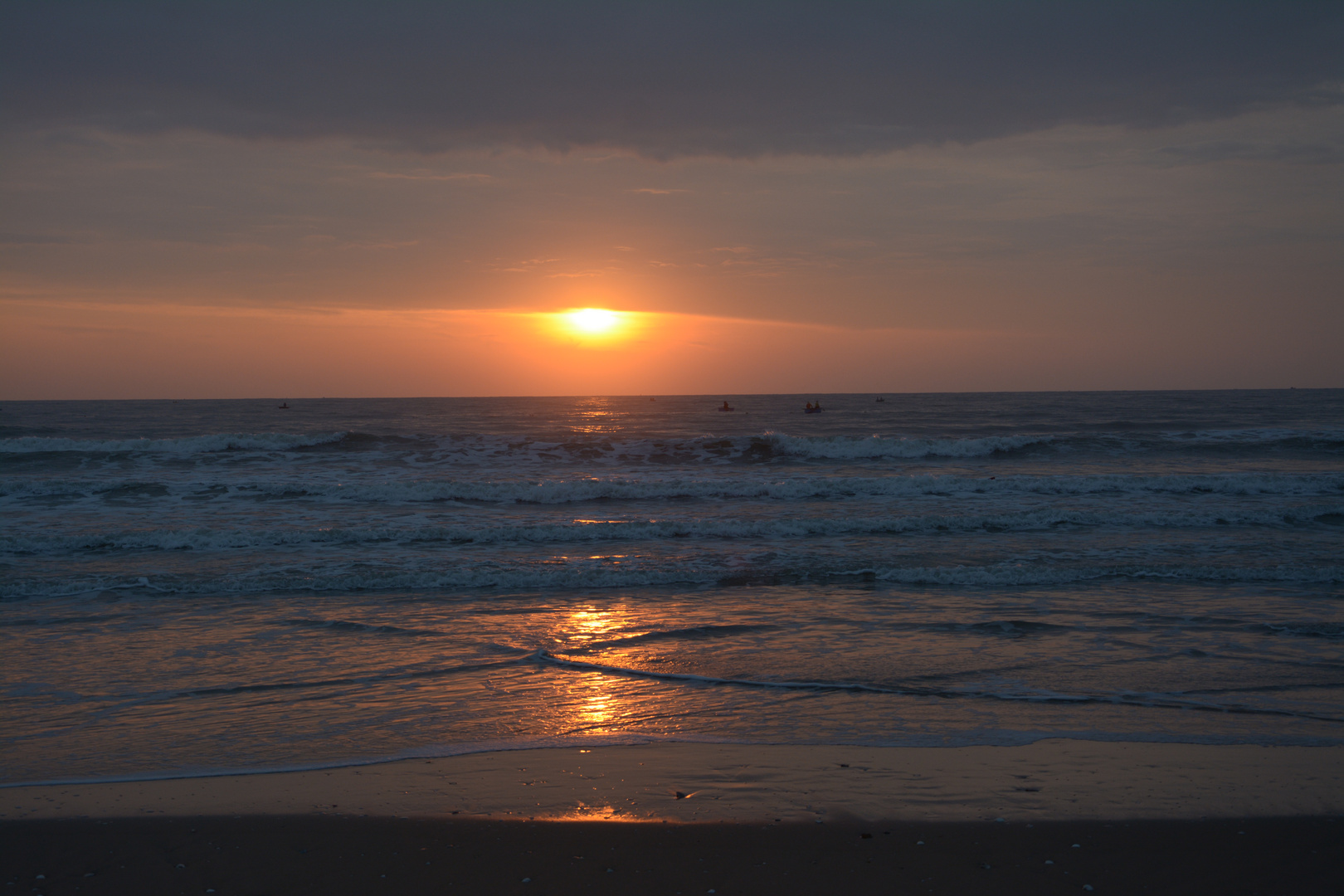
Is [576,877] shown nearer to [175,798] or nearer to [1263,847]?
[175,798]

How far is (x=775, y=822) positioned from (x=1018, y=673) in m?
4.11

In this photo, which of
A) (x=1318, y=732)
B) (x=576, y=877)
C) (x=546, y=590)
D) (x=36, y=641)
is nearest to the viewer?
(x=576, y=877)

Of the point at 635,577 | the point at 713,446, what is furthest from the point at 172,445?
the point at 635,577

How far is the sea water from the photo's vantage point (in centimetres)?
632

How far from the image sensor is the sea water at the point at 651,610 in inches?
249

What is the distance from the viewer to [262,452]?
108ft

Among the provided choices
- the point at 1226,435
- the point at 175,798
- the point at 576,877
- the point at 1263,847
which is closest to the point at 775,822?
the point at 576,877

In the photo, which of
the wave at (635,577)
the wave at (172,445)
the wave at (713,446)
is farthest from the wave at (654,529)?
the wave at (172,445)

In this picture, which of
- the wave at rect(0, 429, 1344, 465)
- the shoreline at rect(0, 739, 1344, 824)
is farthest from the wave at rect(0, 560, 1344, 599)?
the wave at rect(0, 429, 1344, 465)

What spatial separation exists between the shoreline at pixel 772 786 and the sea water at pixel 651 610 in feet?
0.99

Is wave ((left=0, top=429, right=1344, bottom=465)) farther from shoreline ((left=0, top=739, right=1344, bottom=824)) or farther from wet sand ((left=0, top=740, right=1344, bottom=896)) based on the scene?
wet sand ((left=0, top=740, right=1344, bottom=896))

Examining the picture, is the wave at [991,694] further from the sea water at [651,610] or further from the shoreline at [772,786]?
the shoreline at [772,786]

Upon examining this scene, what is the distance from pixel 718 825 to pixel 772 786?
2.12ft

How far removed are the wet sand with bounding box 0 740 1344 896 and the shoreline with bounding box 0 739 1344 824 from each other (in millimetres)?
18
